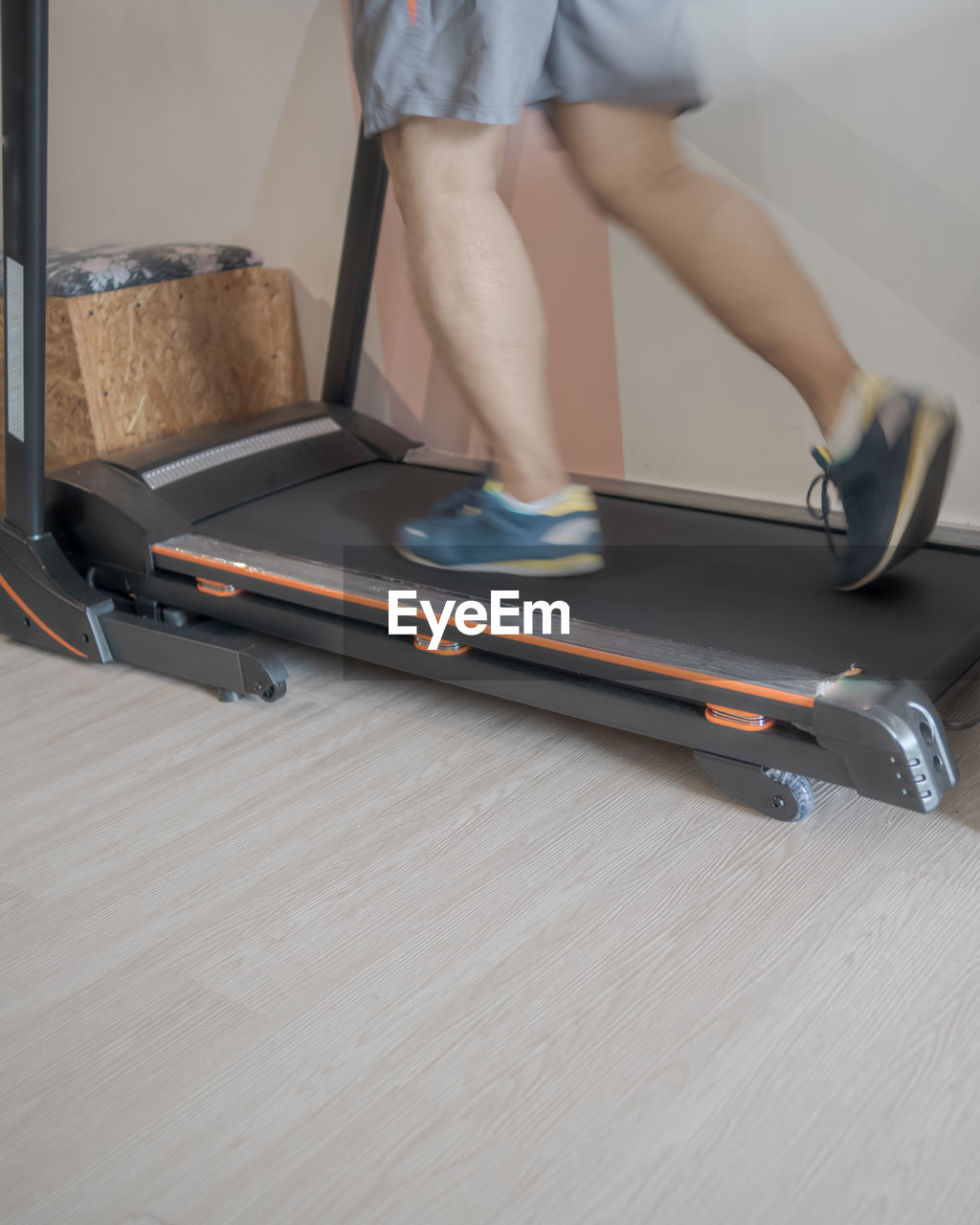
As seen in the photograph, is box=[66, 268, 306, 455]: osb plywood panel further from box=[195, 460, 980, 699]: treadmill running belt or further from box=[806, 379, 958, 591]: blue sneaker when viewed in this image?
box=[806, 379, 958, 591]: blue sneaker

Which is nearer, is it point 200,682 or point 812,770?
point 812,770

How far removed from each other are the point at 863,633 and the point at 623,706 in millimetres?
288

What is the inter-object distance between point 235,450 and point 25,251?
0.47 metres

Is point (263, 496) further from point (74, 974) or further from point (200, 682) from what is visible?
point (74, 974)

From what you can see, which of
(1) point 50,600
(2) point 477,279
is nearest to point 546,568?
(2) point 477,279

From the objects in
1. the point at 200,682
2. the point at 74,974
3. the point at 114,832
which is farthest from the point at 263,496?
the point at 74,974

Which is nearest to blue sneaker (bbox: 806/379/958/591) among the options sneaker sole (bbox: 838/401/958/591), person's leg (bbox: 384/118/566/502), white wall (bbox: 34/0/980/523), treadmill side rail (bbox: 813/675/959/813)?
sneaker sole (bbox: 838/401/958/591)

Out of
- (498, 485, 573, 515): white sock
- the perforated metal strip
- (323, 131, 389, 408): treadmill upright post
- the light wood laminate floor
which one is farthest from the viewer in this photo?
(323, 131, 389, 408): treadmill upright post

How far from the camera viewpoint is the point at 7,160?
1.50 metres

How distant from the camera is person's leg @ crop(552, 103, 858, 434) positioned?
133 cm

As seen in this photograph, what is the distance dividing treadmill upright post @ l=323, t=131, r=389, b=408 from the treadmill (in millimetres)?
11

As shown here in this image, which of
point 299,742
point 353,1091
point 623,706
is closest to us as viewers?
point 353,1091

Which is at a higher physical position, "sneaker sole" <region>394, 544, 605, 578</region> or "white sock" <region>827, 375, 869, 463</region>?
"white sock" <region>827, 375, 869, 463</region>

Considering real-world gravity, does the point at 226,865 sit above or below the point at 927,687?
below
